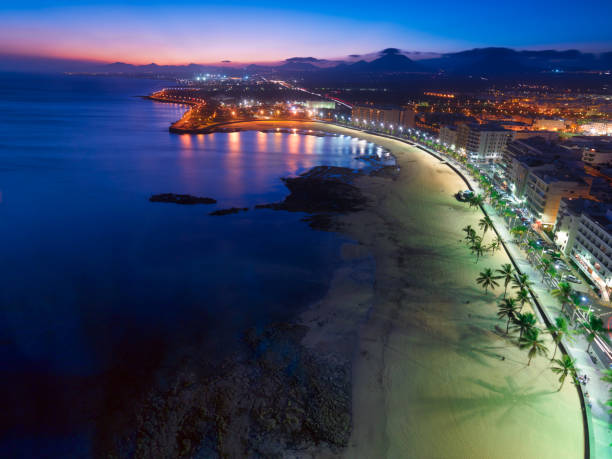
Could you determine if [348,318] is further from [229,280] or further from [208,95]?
[208,95]

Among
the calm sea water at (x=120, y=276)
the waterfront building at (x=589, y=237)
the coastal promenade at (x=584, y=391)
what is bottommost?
the calm sea water at (x=120, y=276)

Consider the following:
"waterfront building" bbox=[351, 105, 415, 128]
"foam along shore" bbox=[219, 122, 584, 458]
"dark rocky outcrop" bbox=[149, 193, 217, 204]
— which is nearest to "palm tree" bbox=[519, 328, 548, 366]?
"foam along shore" bbox=[219, 122, 584, 458]

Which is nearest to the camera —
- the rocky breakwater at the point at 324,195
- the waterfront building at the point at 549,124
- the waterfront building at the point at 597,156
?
the rocky breakwater at the point at 324,195

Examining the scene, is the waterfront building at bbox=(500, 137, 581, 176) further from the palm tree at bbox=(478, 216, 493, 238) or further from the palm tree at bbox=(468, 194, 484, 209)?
the palm tree at bbox=(478, 216, 493, 238)

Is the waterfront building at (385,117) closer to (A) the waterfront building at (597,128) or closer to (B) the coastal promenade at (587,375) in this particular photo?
(A) the waterfront building at (597,128)

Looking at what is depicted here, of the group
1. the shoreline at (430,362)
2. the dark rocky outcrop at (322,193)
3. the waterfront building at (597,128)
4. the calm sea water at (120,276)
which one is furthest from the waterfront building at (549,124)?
the shoreline at (430,362)

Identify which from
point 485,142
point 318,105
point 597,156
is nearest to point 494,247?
point 597,156

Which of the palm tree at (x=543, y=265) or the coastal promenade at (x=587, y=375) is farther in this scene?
the palm tree at (x=543, y=265)
